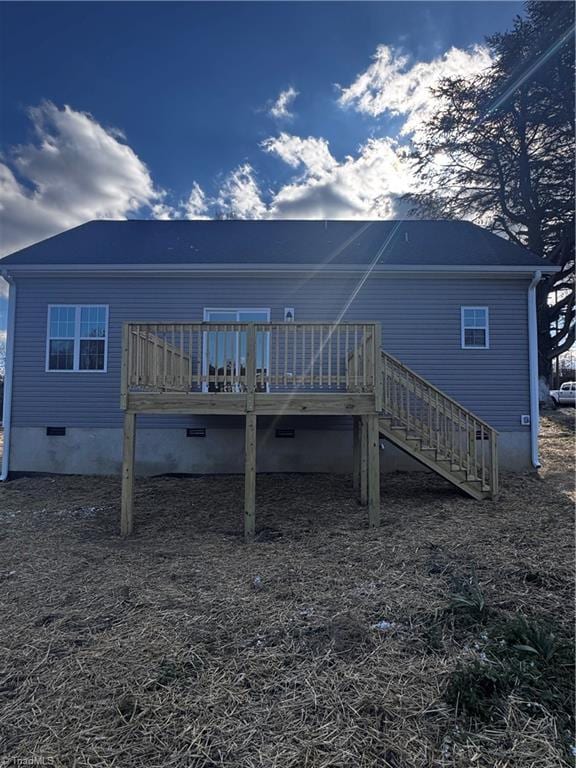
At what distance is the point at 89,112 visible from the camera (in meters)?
10.8

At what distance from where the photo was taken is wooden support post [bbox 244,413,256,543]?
17.5 feet

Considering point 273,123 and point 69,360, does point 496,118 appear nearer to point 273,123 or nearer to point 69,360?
point 273,123

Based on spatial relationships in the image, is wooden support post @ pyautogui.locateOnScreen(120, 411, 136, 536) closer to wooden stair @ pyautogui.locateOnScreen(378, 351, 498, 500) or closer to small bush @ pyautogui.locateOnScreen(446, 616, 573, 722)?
wooden stair @ pyautogui.locateOnScreen(378, 351, 498, 500)

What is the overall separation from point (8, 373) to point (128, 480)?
18.1 feet

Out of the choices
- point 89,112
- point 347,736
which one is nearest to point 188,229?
point 89,112

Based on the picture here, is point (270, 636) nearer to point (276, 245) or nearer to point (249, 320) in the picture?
point (249, 320)

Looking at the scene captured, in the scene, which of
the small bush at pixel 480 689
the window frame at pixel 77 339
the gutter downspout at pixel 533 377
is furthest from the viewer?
the window frame at pixel 77 339

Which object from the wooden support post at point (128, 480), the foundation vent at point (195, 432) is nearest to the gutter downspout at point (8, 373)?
the foundation vent at point (195, 432)

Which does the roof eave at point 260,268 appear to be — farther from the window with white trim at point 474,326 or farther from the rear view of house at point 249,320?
the window with white trim at point 474,326

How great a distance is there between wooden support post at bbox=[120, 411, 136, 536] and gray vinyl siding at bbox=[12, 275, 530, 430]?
3406 mm

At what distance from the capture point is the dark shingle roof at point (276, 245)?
923 cm

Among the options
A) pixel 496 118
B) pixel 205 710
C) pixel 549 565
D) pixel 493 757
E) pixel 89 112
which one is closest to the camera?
pixel 493 757

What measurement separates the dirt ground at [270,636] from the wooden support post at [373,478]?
19 centimetres

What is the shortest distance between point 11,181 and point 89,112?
320 centimetres
